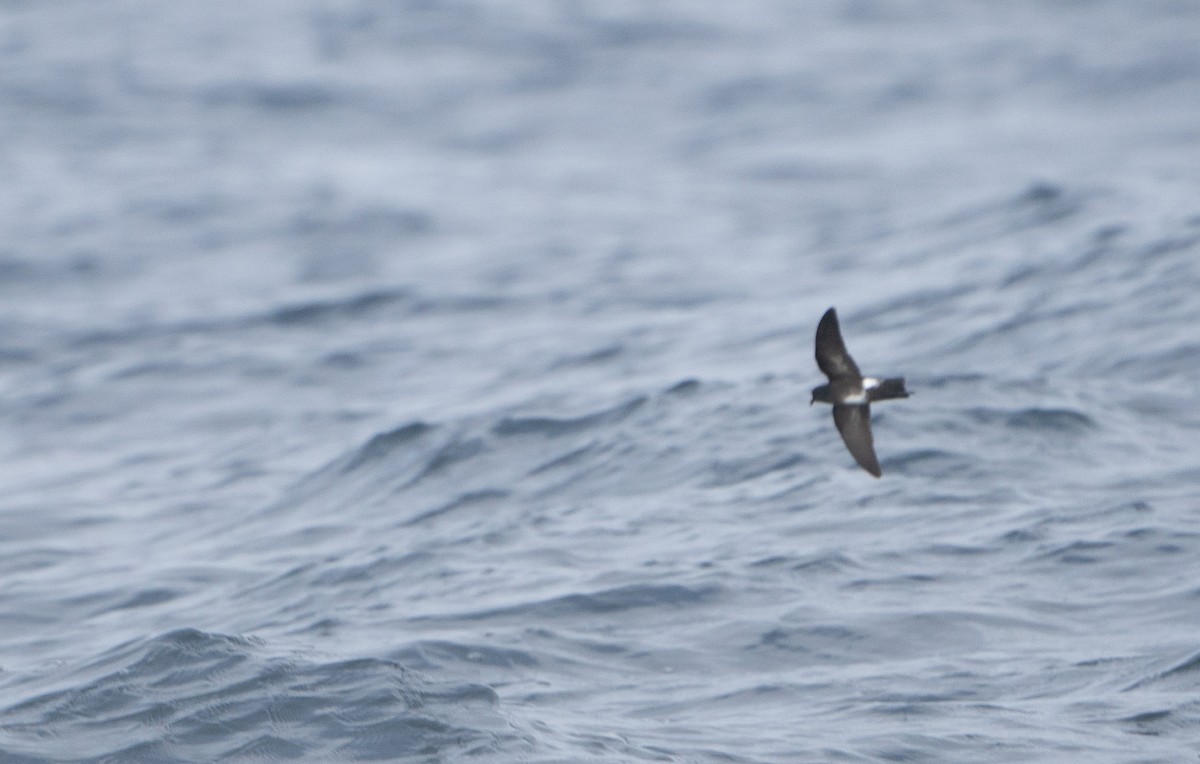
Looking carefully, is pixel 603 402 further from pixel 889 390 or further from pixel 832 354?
pixel 889 390

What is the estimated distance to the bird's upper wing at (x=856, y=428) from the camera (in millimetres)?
6586

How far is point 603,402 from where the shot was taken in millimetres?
11594

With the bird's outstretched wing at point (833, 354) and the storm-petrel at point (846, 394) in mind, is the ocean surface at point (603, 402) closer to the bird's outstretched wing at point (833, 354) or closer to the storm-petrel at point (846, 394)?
the storm-petrel at point (846, 394)

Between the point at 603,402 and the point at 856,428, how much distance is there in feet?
16.5

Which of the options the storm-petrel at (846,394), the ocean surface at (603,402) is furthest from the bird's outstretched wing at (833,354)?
the ocean surface at (603,402)

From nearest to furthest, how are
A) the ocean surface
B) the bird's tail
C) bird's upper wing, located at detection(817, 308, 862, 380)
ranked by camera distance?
the bird's tail, bird's upper wing, located at detection(817, 308, 862, 380), the ocean surface

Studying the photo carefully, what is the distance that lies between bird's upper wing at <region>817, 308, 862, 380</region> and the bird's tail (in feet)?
0.57

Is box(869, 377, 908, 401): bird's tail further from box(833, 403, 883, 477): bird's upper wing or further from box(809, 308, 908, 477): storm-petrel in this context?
box(833, 403, 883, 477): bird's upper wing

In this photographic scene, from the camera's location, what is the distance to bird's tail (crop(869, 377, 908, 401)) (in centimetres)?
608

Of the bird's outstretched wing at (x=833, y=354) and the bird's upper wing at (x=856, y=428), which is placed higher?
the bird's outstretched wing at (x=833, y=354)

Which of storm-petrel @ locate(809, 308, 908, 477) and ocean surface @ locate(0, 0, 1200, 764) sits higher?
storm-petrel @ locate(809, 308, 908, 477)

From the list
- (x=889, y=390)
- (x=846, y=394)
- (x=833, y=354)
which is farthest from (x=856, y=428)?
(x=889, y=390)

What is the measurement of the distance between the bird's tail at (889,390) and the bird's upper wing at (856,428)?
0.23 meters

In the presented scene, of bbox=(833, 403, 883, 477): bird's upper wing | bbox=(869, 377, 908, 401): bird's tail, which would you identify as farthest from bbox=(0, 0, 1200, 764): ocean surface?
bbox=(869, 377, 908, 401): bird's tail
